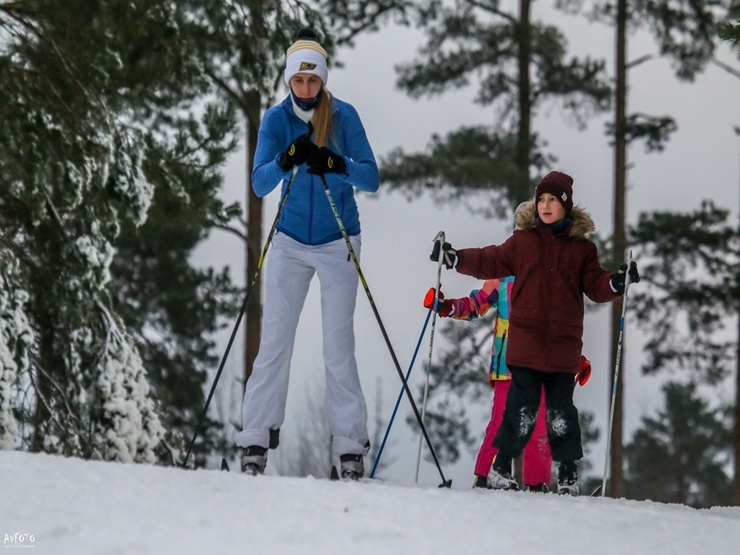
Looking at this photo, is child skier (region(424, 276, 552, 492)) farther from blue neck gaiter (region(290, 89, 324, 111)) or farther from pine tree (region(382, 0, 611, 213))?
pine tree (region(382, 0, 611, 213))

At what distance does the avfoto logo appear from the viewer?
421 cm

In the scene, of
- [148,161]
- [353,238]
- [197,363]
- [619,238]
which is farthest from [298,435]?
[353,238]

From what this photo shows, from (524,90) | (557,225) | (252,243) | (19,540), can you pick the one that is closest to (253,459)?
(19,540)

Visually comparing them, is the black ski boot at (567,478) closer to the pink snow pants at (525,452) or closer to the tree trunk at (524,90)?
the pink snow pants at (525,452)

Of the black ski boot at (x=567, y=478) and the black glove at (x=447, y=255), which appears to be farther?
the black glove at (x=447, y=255)

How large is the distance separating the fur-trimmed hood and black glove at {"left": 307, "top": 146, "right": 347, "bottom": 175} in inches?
42.6

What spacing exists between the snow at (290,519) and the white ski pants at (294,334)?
74cm

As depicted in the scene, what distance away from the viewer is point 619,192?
16844mm

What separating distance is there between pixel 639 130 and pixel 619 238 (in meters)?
1.61

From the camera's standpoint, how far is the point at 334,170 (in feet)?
19.1

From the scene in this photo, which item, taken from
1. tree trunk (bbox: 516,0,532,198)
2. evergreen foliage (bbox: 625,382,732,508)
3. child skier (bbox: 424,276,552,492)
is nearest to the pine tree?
tree trunk (bbox: 516,0,532,198)

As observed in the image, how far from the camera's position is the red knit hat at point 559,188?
20.0 feet

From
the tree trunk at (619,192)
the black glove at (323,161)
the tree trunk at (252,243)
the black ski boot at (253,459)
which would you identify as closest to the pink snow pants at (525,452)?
the black ski boot at (253,459)

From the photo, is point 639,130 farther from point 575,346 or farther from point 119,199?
point 575,346
